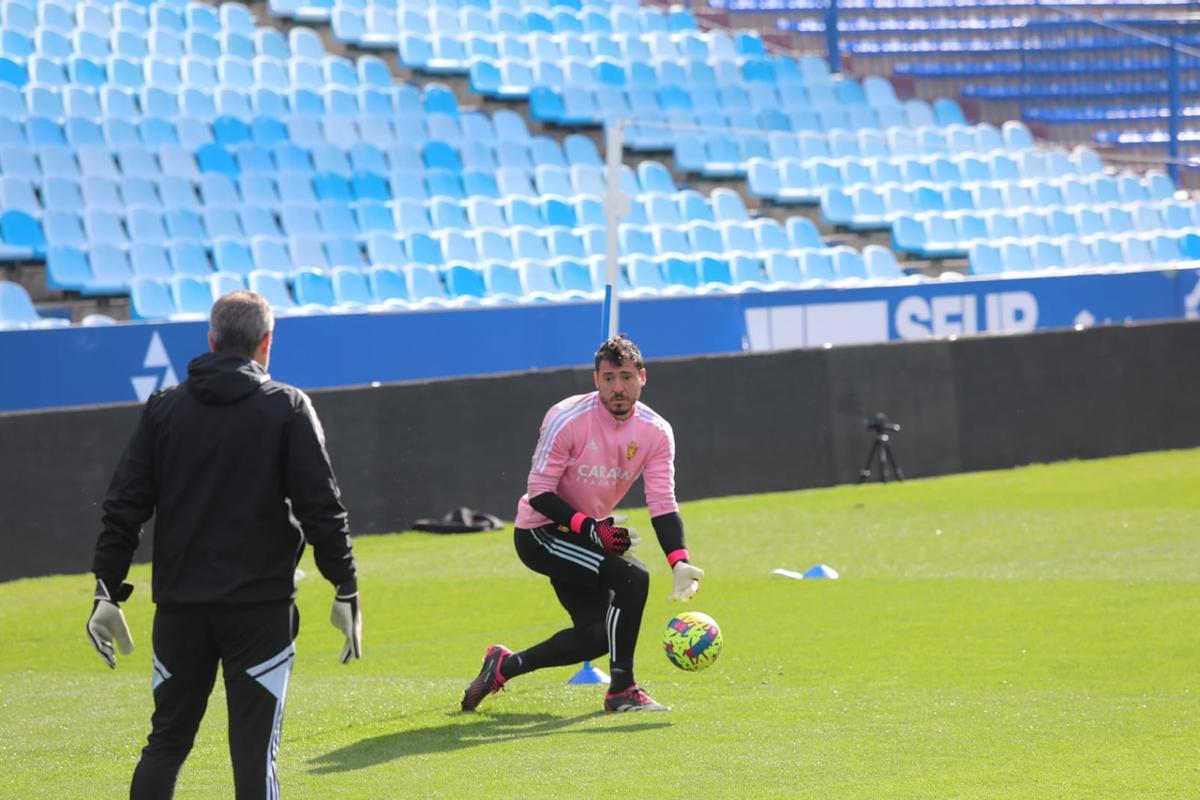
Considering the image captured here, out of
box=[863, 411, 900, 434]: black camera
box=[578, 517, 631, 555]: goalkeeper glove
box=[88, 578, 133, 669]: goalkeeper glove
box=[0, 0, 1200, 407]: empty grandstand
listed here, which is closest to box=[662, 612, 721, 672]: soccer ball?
box=[578, 517, 631, 555]: goalkeeper glove

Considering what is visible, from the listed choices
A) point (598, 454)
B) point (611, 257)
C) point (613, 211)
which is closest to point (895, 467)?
point (613, 211)

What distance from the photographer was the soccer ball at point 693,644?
29.9 feet

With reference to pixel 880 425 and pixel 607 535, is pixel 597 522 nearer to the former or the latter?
pixel 607 535

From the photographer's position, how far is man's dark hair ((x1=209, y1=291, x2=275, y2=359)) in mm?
5773

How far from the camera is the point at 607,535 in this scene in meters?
8.75

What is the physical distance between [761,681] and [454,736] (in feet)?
6.51

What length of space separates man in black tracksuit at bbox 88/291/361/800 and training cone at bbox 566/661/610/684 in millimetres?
4328

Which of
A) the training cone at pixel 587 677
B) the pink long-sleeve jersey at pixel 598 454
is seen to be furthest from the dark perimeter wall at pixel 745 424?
the pink long-sleeve jersey at pixel 598 454

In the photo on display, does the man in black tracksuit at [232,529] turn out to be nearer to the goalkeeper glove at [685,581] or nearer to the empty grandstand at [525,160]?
the goalkeeper glove at [685,581]

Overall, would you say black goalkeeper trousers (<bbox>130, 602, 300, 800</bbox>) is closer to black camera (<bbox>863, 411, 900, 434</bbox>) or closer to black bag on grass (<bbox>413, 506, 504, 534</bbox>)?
black bag on grass (<bbox>413, 506, 504, 534</bbox>)

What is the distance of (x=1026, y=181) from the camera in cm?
2997

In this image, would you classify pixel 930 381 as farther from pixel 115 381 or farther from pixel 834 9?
pixel 834 9

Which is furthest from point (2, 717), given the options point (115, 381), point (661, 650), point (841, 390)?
point (841, 390)

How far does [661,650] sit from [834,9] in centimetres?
2274
